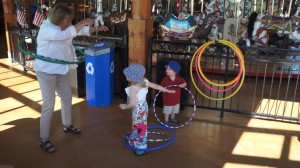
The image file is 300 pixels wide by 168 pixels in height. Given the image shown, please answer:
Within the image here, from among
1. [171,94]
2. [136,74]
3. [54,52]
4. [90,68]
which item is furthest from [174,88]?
[54,52]

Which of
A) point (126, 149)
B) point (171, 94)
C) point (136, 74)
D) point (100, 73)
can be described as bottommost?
point (126, 149)

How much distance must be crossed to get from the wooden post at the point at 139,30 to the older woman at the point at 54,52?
2.87 ft

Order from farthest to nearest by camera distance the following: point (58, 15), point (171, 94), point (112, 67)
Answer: point (112, 67)
point (171, 94)
point (58, 15)

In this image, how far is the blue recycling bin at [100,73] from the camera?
425 cm

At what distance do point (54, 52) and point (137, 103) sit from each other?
0.92m

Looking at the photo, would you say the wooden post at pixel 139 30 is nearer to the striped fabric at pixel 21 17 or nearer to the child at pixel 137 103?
the child at pixel 137 103

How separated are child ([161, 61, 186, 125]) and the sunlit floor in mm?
258

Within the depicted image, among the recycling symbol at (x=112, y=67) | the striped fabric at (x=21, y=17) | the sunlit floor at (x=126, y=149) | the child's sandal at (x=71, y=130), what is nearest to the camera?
the sunlit floor at (x=126, y=149)

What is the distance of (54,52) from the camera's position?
2.98 meters

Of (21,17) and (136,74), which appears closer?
(136,74)

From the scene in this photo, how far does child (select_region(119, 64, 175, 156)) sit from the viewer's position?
115 inches

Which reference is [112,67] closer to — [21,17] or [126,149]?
[126,149]

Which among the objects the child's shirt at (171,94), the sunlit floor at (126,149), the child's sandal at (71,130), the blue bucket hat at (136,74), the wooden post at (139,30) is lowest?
the sunlit floor at (126,149)

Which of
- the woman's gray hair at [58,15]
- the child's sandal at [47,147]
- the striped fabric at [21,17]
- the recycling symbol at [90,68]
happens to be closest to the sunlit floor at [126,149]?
the child's sandal at [47,147]
